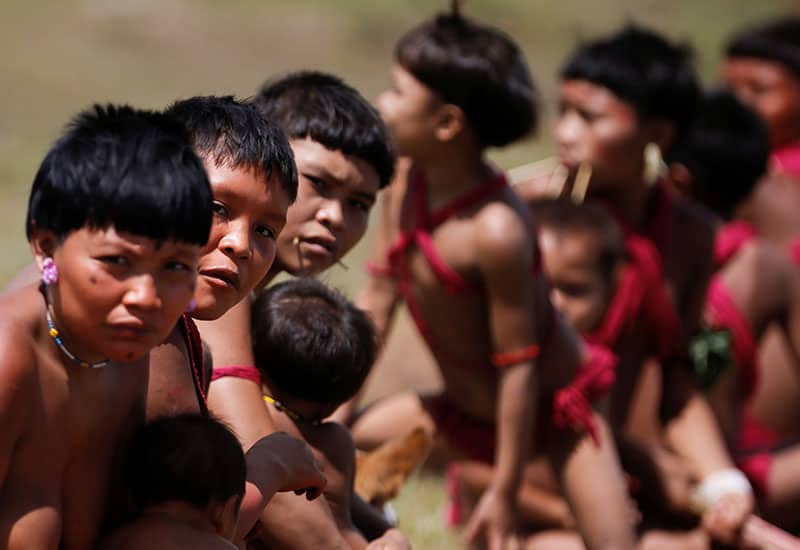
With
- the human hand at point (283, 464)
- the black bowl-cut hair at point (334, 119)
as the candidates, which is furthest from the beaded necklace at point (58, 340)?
the black bowl-cut hair at point (334, 119)

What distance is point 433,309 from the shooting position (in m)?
4.53

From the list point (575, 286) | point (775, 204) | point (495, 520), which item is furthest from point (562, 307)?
point (775, 204)

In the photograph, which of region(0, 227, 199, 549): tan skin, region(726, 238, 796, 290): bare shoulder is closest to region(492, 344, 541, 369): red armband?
region(726, 238, 796, 290): bare shoulder

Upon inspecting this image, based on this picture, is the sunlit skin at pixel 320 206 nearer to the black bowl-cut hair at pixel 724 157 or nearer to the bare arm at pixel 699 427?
the bare arm at pixel 699 427

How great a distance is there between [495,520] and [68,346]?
2301 millimetres

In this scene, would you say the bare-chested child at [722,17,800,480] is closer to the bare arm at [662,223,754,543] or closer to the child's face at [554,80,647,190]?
the bare arm at [662,223,754,543]

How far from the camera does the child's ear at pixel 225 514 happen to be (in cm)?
258

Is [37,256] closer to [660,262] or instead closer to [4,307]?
[4,307]

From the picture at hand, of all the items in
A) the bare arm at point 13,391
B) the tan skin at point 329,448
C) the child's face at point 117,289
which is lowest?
the tan skin at point 329,448

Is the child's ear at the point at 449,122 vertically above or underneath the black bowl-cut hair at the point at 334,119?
underneath

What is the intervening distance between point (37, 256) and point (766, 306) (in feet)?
11.8

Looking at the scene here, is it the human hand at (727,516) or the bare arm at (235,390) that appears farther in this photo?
the human hand at (727,516)

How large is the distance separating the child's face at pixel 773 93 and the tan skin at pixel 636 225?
62.9 inches

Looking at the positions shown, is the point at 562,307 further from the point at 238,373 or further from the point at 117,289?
the point at 117,289
